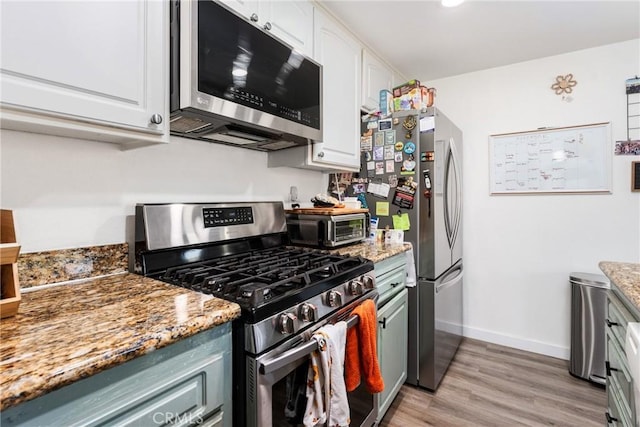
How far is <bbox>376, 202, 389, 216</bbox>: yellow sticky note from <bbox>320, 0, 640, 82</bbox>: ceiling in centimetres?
117

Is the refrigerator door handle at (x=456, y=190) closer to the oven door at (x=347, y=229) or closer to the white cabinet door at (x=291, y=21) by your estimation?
the oven door at (x=347, y=229)

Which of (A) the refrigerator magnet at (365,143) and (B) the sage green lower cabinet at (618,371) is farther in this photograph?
(A) the refrigerator magnet at (365,143)

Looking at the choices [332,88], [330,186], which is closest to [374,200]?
[330,186]

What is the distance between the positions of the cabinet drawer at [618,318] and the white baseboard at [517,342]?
1.44m

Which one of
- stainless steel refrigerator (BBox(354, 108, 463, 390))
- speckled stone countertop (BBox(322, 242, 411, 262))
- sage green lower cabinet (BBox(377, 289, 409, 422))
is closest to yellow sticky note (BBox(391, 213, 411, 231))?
stainless steel refrigerator (BBox(354, 108, 463, 390))

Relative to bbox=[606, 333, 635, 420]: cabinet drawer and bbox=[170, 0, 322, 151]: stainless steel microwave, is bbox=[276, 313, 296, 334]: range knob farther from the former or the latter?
bbox=[606, 333, 635, 420]: cabinet drawer

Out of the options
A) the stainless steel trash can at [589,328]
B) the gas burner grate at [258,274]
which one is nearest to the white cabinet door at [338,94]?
the gas burner grate at [258,274]

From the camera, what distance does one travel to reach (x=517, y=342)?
105 inches

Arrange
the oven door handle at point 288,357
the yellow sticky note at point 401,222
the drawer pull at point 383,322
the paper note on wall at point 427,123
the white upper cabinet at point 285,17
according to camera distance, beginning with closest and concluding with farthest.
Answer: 1. the oven door handle at point 288,357
2. the white upper cabinet at point 285,17
3. the drawer pull at point 383,322
4. the paper note on wall at point 427,123
5. the yellow sticky note at point 401,222

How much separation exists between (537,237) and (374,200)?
145 centimetres

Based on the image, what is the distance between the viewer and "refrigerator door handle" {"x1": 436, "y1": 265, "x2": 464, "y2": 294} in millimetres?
2137

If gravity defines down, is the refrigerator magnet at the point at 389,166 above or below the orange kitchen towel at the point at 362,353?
above

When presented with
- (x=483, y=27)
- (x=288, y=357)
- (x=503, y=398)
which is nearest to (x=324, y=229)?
(x=288, y=357)

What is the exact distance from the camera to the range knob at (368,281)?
141cm
